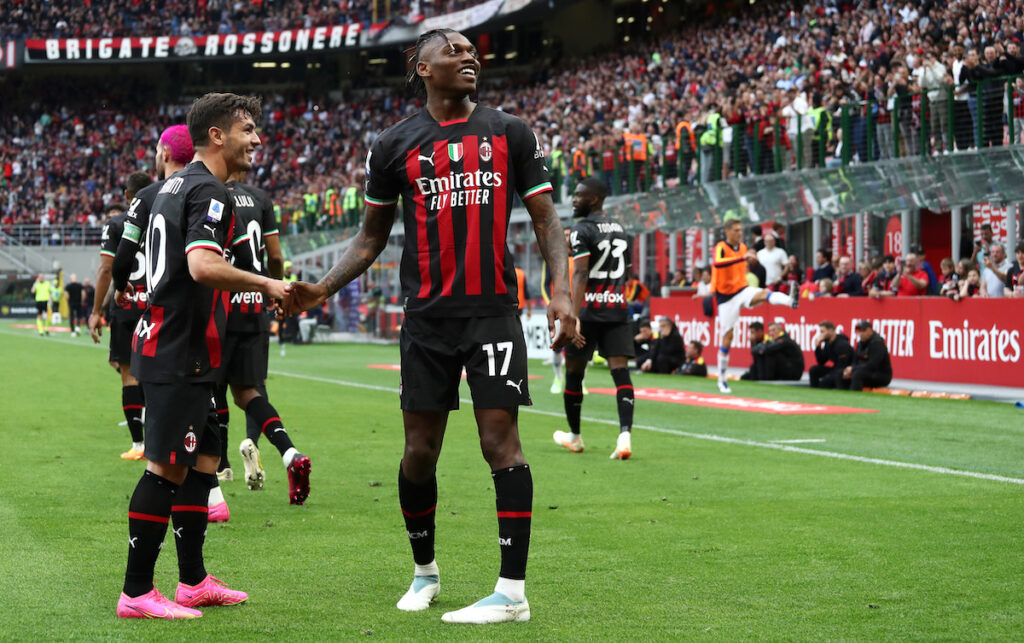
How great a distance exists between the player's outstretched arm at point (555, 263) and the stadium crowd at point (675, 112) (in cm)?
1377

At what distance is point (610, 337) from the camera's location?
33.1 feet

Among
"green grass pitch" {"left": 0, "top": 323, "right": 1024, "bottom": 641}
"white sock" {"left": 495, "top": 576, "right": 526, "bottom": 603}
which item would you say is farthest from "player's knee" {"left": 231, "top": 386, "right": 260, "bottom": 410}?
"white sock" {"left": 495, "top": 576, "right": 526, "bottom": 603}

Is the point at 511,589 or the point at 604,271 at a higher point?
the point at 604,271

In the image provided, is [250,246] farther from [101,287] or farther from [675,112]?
[675,112]

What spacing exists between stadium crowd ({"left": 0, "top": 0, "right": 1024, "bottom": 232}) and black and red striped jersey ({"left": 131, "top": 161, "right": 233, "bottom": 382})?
567 inches

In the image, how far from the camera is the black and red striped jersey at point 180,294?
184 inches

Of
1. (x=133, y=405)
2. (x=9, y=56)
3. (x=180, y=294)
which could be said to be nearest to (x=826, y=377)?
(x=133, y=405)

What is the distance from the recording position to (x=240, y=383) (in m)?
7.52

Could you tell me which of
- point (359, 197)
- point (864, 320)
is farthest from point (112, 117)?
point (864, 320)

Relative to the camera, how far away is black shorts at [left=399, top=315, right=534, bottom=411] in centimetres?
464

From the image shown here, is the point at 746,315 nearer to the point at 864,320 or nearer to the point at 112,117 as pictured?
the point at 864,320

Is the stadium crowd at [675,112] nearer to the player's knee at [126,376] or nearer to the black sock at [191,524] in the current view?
the player's knee at [126,376]

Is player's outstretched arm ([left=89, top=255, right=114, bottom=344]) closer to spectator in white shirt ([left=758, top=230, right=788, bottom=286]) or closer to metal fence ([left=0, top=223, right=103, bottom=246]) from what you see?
spectator in white shirt ([left=758, top=230, right=788, bottom=286])

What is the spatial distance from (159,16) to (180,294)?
59136 mm
